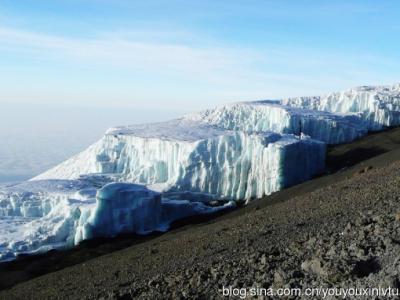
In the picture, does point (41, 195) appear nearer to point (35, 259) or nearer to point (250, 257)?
point (35, 259)

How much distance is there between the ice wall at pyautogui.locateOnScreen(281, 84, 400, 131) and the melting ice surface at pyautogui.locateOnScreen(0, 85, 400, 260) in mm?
811

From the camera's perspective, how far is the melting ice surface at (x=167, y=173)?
27.4m

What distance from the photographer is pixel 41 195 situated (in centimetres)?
3053

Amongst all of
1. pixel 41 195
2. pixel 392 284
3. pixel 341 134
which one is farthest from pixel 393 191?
pixel 341 134

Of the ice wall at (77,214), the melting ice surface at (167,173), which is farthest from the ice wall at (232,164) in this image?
the ice wall at (77,214)

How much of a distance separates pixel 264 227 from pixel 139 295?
526 centimetres

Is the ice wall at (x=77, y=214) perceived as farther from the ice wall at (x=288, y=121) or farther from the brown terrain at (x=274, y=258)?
the ice wall at (x=288, y=121)

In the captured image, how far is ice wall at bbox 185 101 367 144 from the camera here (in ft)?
157

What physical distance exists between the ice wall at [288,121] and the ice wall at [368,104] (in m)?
3.03

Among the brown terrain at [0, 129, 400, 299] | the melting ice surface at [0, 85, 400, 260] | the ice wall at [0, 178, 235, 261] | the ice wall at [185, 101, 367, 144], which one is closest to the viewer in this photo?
the brown terrain at [0, 129, 400, 299]

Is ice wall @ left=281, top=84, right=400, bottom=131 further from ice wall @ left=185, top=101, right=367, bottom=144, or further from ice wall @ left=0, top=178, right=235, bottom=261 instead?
ice wall @ left=0, top=178, right=235, bottom=261

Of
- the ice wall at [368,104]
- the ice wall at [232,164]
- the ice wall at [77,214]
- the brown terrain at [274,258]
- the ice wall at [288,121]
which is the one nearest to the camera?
the brown terrain at [274,258]

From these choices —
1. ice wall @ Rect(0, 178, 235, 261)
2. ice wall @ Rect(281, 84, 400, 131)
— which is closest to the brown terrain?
ice wall @ Rect(0, 178, 235, 261)

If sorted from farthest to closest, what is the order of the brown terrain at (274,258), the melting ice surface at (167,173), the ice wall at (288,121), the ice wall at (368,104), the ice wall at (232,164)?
the ice wall at (368,104) < the ice wall at (288,121) < the ice wall at (232,164) < the melting ice surface at (167,173) < the brown terrain at (274,258)
